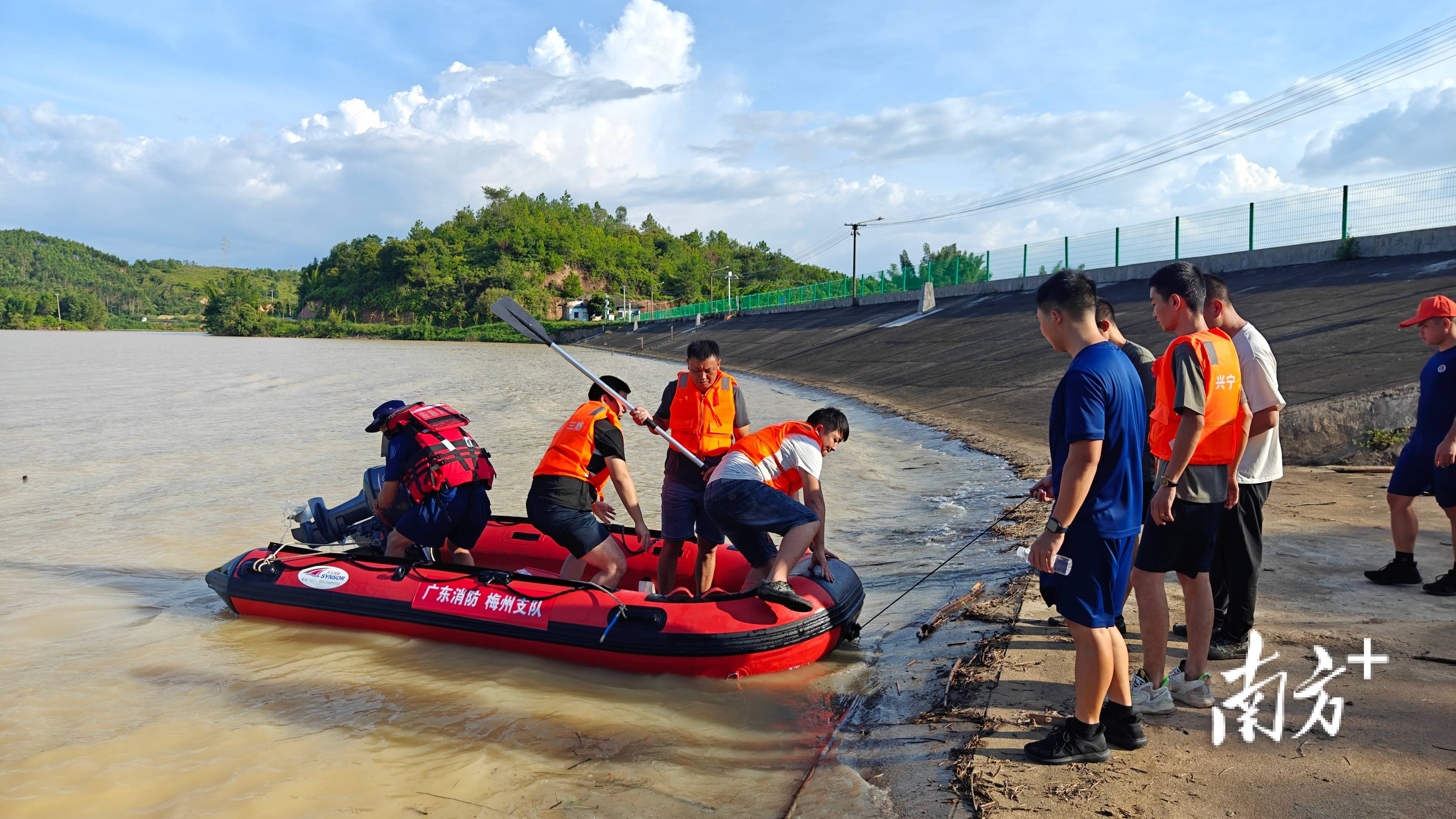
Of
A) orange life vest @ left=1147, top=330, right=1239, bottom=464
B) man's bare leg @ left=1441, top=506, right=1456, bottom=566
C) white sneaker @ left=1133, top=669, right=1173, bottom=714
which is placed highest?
orange life vest @ left=1147, top=330, right=1239, bottom=464

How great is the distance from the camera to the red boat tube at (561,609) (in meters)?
4.54

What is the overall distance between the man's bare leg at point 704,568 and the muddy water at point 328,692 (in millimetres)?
728

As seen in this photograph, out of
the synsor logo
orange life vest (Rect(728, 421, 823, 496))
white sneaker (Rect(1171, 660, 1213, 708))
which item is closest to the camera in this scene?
white sneaker (Rect(1171, 660, 1213, 708))

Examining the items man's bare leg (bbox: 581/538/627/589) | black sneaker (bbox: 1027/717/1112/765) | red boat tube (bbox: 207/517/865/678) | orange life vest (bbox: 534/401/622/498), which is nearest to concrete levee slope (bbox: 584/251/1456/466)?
red boat tube (bbox: 207/517/865/678)

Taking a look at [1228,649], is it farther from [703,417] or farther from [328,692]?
[328,692]

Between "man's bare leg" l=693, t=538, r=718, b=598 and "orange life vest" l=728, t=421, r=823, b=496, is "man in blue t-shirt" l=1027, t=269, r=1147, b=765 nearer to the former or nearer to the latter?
"orange life vest" l=728, t=421, r=823, b=496

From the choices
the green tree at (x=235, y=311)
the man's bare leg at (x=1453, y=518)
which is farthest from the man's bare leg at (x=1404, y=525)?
the green tree at (x=235, y=311)

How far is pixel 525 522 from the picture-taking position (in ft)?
20.6

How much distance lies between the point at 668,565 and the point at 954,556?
251 centimetres

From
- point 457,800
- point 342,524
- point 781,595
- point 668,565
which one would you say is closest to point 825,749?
point 781,595

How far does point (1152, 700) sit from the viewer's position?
127 inches

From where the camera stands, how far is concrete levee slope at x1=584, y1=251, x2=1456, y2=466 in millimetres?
8375

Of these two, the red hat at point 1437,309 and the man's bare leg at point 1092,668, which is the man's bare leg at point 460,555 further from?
the red hat at point 1437,309

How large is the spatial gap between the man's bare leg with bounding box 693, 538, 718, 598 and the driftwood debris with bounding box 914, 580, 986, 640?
4.21 ft
